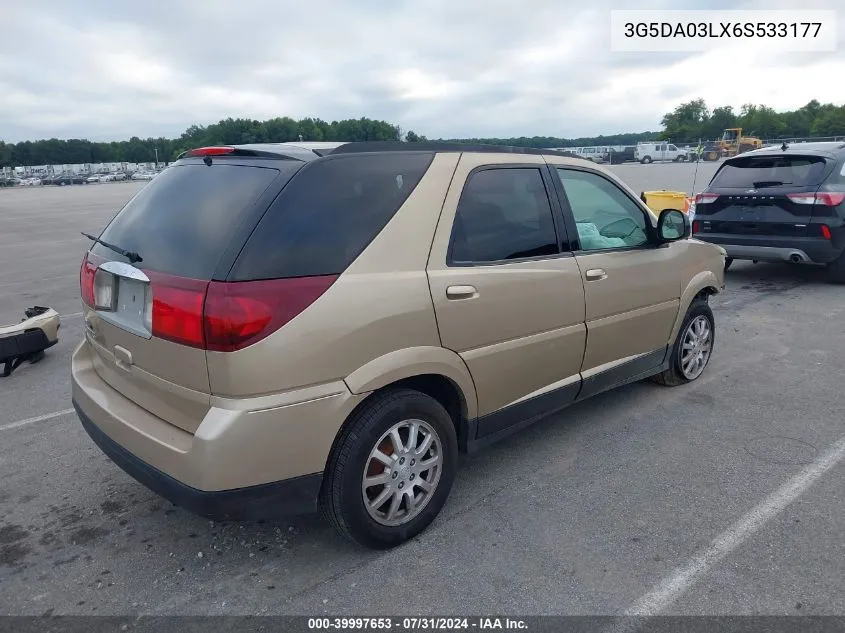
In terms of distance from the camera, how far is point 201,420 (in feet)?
8.16

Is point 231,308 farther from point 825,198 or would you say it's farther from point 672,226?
point 825,198

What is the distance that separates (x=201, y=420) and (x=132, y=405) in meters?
0.57

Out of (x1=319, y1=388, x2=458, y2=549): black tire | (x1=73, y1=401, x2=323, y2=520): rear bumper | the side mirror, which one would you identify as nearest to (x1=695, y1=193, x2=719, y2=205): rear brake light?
the side mirror

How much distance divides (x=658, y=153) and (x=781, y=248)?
50.9 meters

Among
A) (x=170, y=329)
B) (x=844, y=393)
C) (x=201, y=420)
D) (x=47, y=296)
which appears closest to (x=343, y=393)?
(x=201, y=420)

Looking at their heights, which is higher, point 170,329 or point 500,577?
point 170,329

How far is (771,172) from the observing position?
26.9 ft

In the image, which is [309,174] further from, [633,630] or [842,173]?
[842,173]

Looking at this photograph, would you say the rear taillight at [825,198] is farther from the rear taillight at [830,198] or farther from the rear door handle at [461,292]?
the rear door handle at [461,292]

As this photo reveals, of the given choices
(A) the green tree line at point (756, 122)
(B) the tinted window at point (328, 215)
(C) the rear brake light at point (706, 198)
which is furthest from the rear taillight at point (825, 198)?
(A) the green tree line at point (756, 122)

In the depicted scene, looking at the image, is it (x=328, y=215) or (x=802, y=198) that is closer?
(x=328, y=215)

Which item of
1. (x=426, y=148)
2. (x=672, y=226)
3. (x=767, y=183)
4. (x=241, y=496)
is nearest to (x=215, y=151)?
(x=426, y=148)

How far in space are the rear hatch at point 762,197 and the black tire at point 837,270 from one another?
1.96 feet

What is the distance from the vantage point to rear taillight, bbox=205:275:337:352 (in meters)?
2.35
